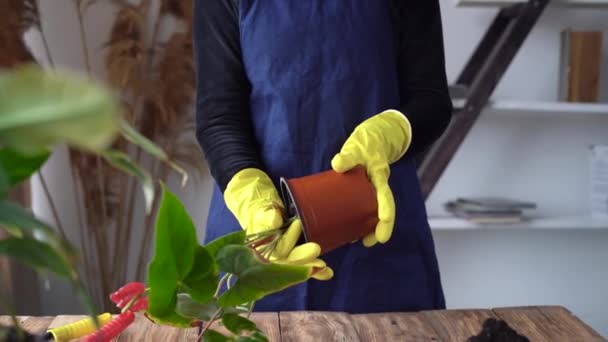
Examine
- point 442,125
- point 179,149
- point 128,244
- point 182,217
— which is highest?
point 182,217

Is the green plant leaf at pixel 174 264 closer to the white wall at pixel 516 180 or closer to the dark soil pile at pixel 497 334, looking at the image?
the dark soil pile at pixel 497 334

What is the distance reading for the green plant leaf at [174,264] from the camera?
41 centimetres

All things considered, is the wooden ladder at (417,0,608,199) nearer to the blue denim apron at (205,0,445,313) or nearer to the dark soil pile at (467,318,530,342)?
the blue denim apron at (205,0,445,313)

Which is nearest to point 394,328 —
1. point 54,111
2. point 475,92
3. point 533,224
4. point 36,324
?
point 36,324

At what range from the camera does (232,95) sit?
93cm

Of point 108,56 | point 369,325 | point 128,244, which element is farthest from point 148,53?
point 369,325

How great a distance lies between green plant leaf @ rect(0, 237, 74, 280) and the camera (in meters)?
0.24

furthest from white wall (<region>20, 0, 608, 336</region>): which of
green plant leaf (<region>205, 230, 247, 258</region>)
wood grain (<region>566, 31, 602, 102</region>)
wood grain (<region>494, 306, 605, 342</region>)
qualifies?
green plant leaf (<region>205, 230, 247, 258</region>)

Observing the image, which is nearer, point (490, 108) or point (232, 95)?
point (232, 95)

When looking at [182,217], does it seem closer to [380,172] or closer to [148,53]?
[380,172]

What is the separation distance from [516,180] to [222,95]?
3.75 ft

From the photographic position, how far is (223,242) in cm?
48

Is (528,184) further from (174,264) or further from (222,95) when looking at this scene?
(174,264)

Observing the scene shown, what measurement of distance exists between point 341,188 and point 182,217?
0.31 metres
